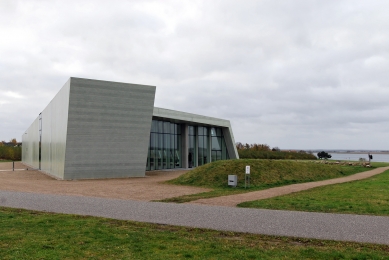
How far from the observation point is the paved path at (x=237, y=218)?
8633 mm

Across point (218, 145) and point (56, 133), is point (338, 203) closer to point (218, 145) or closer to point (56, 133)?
point (56, 133)

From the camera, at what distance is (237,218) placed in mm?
10453

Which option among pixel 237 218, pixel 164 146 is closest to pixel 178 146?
pixel 164 146

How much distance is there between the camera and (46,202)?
45.5ft

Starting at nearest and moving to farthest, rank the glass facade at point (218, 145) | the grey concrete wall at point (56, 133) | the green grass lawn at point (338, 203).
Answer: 1. the green grass lawn at point (338, 203)
2. the grey concrete wall at point (56, 133)
3. the glass facade at point (218, 145)

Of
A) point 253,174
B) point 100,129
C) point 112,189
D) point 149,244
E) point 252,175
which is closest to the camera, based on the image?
point 149,244

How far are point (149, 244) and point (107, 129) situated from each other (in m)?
21.5

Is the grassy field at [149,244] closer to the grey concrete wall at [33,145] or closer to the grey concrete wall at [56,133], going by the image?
the grey concrete wall at [56,133]

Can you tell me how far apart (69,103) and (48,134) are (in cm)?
1283

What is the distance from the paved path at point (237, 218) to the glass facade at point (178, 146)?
23.3 m

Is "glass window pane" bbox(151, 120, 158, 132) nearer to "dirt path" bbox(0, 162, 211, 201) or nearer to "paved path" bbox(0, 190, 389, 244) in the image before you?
"dirt path" bbox(0, 162, 211, 201)

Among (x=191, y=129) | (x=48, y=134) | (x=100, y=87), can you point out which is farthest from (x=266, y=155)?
(x=100, y=87)

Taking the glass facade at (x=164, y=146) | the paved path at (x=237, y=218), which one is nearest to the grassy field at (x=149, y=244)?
the paved path at (x=237, y=218)

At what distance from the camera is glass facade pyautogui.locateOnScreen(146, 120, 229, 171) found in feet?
123
